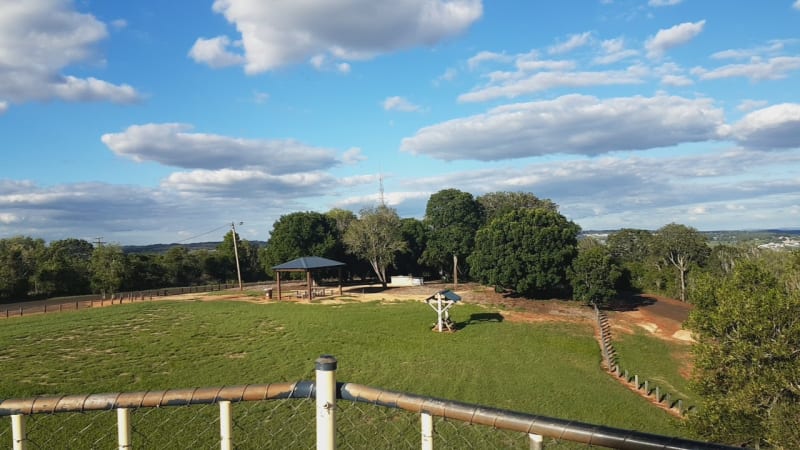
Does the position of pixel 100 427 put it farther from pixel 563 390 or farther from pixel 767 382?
pixel 767 382

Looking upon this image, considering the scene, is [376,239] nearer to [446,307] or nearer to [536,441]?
[446,307]

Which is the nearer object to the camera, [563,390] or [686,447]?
[686,447]

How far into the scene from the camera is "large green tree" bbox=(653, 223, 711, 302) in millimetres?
41406

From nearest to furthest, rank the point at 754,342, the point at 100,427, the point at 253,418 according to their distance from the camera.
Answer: the point at 100,427 < the point at 253,418 < the point at 754,342

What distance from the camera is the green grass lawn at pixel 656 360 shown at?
17.2m

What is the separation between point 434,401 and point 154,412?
11.1m

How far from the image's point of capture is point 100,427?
9734 millimetres

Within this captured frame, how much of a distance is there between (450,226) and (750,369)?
1214 inches

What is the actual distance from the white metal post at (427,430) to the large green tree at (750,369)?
11181 millimetres

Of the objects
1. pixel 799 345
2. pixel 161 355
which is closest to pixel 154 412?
pixel 161 355

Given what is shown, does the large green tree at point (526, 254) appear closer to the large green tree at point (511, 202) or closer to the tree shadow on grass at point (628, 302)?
the tree shadow on grass at point (628, 302)

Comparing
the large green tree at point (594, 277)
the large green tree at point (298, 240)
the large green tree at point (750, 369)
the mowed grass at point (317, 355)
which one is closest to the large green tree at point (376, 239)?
the large green tree at point (298, 240)

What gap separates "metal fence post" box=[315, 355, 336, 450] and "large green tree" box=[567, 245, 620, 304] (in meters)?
28.9


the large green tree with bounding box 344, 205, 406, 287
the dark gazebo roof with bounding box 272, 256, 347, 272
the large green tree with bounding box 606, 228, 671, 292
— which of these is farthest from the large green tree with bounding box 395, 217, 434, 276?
the large green tree with bounding box 606, 228, 671, 292
